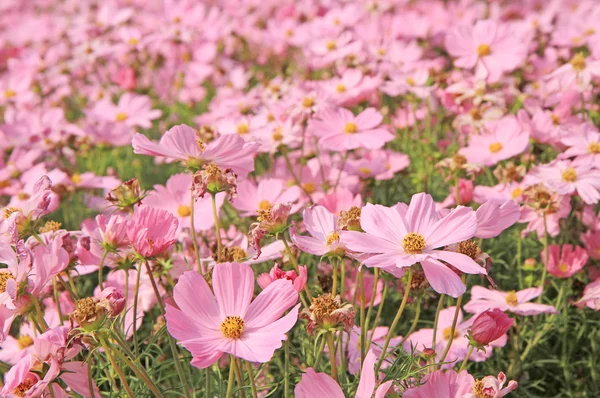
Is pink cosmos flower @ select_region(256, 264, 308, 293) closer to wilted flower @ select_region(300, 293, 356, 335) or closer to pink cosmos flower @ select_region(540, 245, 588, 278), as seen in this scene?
wilted flower @ select_region(300, 293, 356, 335)

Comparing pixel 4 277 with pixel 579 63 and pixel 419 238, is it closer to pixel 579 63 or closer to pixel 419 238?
pixel 419 238

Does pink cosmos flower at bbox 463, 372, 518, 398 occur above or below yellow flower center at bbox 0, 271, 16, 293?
below

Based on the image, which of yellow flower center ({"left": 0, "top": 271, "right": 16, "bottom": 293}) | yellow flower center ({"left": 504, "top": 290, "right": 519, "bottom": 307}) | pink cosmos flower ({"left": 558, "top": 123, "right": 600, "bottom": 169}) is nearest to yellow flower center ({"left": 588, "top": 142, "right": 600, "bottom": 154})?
pink cosmos flower ({"left": 558, "top": 123, "right": 600, "bottom": 169})

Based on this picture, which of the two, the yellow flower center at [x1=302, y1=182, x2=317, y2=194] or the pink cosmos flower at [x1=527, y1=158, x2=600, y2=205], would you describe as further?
the yellow flower center at [x1=302, y1=182, x2=317, y2=194]

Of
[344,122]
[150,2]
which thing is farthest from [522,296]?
[150,2]

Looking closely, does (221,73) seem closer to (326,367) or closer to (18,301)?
(326,367)

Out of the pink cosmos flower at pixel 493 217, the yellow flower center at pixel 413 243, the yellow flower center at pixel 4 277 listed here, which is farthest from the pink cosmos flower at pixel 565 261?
the yellow flower center at pixel 4 277
